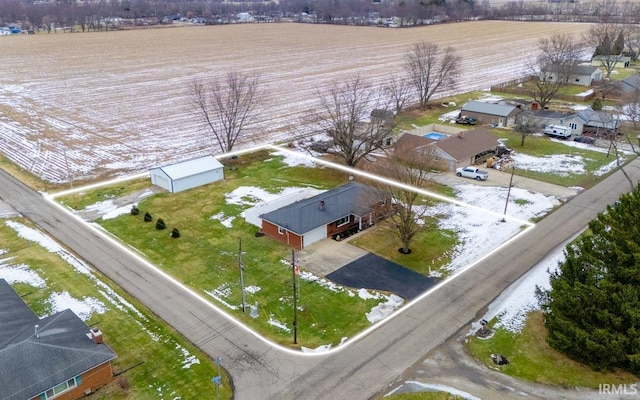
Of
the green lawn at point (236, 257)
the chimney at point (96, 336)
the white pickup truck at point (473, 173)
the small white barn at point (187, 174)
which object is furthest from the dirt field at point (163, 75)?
the chimney at point (96, 336)

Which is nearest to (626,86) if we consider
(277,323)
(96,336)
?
(277,323)

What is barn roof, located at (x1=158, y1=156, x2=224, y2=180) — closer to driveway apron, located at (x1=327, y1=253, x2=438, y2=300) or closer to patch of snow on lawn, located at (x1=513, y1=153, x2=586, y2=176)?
driveway apron, located at (x1=327, y1=253, x2=438, y2=300)

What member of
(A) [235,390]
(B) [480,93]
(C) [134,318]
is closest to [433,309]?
(A) [235,390]

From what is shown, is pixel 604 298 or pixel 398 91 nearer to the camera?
pixel 604 298

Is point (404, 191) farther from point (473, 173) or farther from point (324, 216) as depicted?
point (473, 173)

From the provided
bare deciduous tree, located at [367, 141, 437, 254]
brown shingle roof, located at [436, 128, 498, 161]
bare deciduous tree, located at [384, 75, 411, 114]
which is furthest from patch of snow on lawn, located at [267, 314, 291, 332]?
bare deciduous tree, located at [384, 75, 411, 114]

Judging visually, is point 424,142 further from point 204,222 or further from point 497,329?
point 497,329
